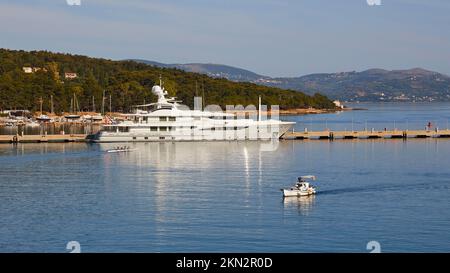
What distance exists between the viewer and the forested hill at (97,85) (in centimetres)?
12400

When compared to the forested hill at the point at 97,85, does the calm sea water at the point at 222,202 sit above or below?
below

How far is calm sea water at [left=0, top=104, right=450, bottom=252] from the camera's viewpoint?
980 inches

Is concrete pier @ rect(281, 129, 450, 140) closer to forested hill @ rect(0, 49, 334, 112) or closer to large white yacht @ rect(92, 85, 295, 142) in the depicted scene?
large white yacht @ rect(92, 85, 295, 142)

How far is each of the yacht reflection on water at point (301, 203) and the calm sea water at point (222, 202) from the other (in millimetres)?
84

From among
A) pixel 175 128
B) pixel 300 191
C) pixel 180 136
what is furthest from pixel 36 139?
pixel 300 191

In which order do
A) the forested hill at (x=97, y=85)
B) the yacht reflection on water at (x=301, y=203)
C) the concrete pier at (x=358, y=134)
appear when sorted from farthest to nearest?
the forested hill at (x=97, y=85) < the concrete pier at (x=358, y=134) < the yacht reflection on water at (x=301, y=203)

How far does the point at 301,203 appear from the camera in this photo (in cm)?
3219

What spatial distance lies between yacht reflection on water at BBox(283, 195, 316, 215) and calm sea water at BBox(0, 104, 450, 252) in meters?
0.08

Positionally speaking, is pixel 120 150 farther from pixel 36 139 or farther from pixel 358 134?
pixel 358 134

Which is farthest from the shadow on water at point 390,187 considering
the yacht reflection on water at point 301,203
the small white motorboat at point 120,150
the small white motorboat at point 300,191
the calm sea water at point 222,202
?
the small white motorboat at point 120,150

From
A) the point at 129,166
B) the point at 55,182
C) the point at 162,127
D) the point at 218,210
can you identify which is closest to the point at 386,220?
the point at 218,210

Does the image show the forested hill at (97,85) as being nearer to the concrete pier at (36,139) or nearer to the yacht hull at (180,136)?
the concrete pier at (36,139)
